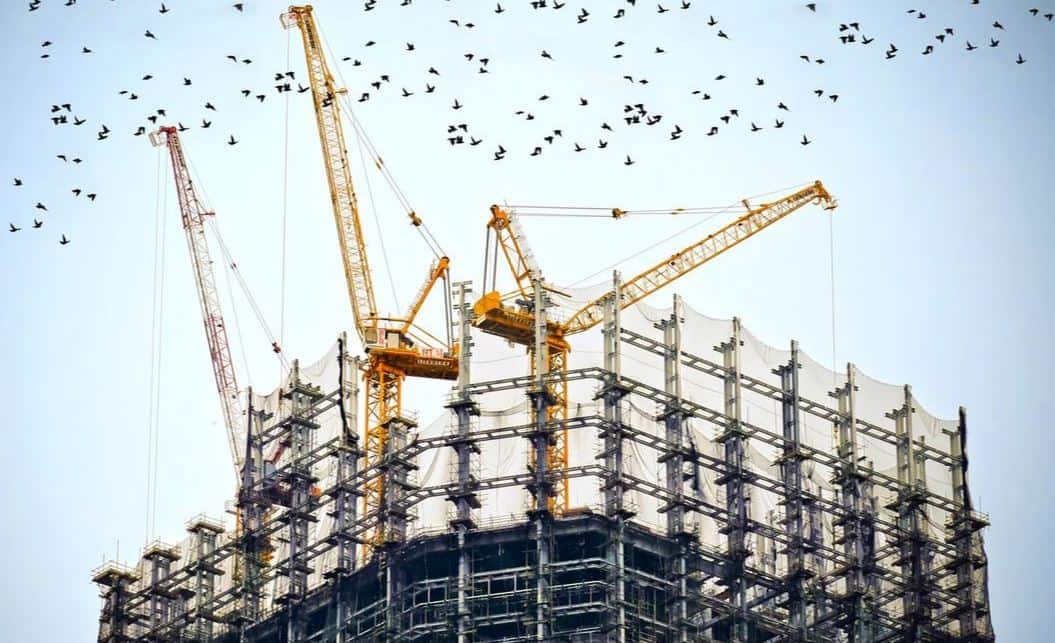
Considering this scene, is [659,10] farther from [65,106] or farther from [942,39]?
[65,106]

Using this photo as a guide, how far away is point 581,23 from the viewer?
645 feet

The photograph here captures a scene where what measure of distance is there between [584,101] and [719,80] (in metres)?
11.5

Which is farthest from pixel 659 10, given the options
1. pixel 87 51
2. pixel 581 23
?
pixel 87 51

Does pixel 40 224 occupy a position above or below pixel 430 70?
→ below

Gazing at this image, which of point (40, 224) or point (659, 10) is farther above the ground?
point (659, 10)

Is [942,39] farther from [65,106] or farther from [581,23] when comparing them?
[65,106]

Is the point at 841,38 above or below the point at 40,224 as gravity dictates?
above

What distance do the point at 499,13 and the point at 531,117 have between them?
1129 cm

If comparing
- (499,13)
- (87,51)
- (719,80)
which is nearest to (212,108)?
(87,51)

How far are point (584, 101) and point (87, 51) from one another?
34.7 m

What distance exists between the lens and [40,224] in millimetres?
193375

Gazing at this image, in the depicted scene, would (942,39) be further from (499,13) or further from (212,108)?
(212,108)

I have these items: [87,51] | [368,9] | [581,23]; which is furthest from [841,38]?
[87,51]

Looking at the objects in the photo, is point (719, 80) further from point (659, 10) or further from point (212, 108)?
point (212, 108)
